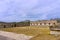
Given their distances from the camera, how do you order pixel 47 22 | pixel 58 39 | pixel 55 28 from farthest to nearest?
pixel 47 22
pixel 55 28
pixel 58 39

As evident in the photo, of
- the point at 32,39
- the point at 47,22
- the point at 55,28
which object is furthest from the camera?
the point at 47,22

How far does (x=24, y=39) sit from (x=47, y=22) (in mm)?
30265

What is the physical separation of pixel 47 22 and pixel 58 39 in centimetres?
3144

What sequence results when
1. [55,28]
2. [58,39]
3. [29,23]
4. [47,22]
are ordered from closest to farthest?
[58,39] < [55,28] < [47,22] < [29,23]

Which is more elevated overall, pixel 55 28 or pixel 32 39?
pixel 55 28

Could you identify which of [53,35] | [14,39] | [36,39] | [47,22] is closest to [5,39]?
[14,39]

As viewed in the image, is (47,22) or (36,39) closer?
(36,39)

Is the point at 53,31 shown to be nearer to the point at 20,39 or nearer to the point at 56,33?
the point at 56,33

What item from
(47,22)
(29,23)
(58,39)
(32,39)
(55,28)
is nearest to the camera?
(58,39)

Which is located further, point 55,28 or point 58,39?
point 55,28

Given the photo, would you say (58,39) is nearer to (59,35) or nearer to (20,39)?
(59,35)

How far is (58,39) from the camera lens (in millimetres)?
14844

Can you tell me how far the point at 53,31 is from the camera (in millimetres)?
17281

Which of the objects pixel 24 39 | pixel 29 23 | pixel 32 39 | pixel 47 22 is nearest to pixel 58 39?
pixel 32 39
